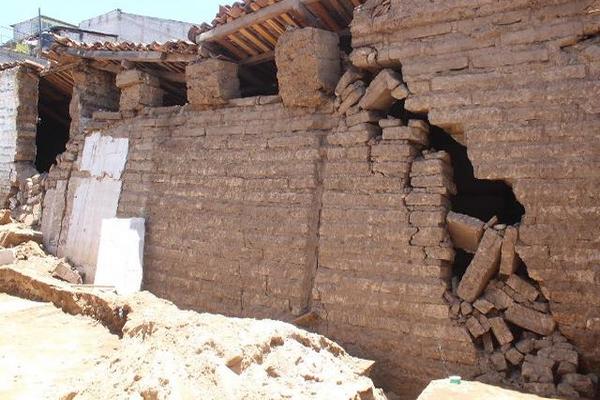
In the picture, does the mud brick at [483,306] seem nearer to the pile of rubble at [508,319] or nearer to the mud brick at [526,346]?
the pile of rubble at [508,319]

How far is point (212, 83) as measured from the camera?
254 inches

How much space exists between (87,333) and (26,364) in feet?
2.73

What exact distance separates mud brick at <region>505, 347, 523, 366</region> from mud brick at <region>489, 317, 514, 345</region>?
8cm

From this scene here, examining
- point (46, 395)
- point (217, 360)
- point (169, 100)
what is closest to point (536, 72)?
point (217, 360)

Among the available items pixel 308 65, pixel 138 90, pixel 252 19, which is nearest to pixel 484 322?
pixel 308 65

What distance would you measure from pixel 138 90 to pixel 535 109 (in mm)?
5551

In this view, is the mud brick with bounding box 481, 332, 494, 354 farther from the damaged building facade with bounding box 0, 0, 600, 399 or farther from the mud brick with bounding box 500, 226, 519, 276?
the mud brick with bounding box 500, 226, 519, 276

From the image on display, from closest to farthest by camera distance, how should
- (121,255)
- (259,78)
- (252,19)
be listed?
(252,19) → (121,255) → (259,78)

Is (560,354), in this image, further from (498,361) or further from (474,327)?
(474,327)

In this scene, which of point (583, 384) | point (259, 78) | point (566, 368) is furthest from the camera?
point (259, 78)

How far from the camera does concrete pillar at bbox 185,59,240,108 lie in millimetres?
6430

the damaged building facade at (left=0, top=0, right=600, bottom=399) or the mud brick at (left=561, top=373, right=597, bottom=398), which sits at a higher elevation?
the damaged building facade at (left=0, top=0, right=600, bottom=399)

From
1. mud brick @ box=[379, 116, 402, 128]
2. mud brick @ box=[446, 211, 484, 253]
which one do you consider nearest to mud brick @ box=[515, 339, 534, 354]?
mud brick @ box=[446, 211, 484, 253]

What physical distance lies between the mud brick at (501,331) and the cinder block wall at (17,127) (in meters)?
9.25
